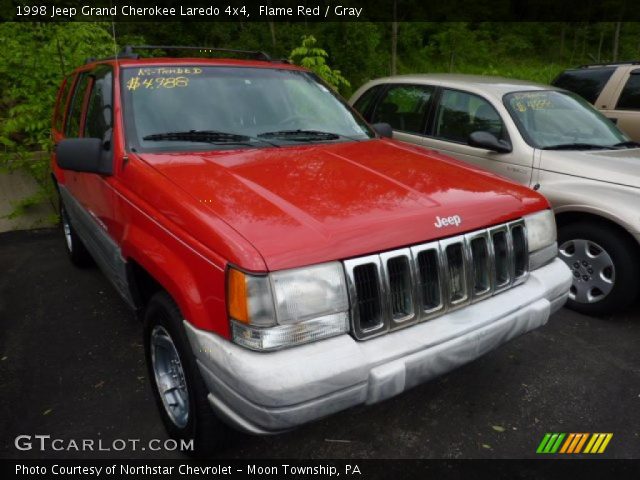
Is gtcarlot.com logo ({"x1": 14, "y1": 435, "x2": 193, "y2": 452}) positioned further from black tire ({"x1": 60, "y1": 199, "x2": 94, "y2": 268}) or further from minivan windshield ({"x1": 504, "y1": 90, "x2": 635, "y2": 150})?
minivan windshield ({"x1": 504, "y1": 90, "x2": 635, "y2": 150})

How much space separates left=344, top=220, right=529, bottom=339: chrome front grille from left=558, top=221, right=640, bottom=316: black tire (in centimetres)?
158

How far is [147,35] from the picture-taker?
57.2 ft

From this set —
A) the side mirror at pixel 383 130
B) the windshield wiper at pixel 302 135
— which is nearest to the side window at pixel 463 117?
the side mirror at pixel 383 130

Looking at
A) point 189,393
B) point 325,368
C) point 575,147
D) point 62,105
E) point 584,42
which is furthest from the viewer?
point 584,42

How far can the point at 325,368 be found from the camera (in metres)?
1.84

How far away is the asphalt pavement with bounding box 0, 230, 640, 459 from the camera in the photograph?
255 centimetres

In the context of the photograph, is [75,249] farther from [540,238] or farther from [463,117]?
[540,238]

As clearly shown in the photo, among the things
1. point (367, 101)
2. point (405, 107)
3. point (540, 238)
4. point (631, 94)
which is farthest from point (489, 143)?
point (631, 94)

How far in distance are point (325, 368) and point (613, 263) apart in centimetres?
292

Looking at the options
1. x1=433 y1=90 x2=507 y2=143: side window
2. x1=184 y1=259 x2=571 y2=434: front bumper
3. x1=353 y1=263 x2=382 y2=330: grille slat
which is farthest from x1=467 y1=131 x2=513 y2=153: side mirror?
x1=353 y1=263 x2=382 y2=330: grille slat

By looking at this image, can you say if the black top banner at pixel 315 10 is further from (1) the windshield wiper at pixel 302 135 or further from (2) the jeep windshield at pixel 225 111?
(1) the windshield wiper at pixel 302 135

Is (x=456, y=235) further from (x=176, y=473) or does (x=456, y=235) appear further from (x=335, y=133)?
(x=176, y=473)

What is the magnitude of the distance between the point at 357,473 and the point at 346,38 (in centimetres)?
1108

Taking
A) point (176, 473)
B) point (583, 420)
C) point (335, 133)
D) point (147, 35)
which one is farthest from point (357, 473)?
point (147, 35)
